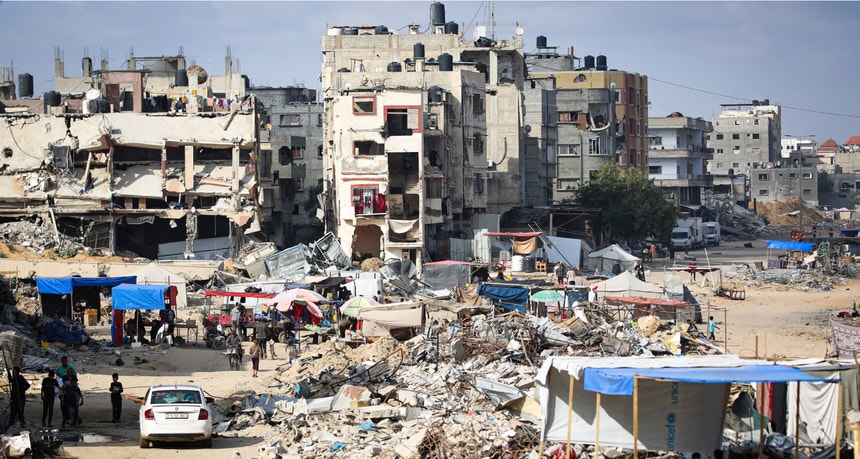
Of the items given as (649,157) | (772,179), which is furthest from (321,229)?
(772,179)

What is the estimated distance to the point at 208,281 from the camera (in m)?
49.1

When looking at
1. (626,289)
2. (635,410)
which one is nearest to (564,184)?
(626,289)

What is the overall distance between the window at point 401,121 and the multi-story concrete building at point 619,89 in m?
34.0

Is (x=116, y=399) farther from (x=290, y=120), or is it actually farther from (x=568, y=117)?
(x=568, y=117)

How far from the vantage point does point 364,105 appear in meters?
56.5

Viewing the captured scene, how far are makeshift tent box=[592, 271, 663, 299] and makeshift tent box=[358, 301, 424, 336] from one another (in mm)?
8313

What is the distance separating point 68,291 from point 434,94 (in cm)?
3076

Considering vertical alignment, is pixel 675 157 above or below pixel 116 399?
above

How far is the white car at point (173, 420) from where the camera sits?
1933cm

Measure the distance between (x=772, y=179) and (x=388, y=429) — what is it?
365ft

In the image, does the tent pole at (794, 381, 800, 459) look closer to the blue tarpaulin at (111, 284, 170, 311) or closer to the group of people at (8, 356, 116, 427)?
the group of people at (8, 356, 116, 427)

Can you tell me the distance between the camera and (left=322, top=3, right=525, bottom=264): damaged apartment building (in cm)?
5631

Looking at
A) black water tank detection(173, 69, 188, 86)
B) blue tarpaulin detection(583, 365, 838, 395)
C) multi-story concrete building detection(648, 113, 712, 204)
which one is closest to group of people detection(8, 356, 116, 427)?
blue tarpaulin detection(583, 365, 838, 395)

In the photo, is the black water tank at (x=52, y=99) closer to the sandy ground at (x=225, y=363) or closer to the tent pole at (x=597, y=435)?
the sandy ground at (x=225, y=363)
